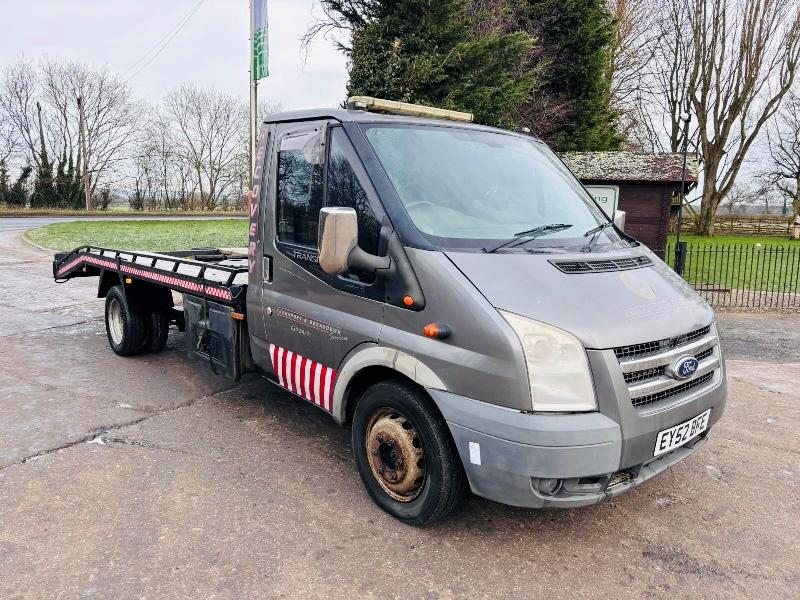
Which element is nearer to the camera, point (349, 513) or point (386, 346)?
point (386, 346)

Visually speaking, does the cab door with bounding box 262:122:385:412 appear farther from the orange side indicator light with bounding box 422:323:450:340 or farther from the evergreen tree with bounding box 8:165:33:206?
the evergreen tree with bounding box 8:165:33:206

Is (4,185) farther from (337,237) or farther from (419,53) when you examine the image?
(337,237)

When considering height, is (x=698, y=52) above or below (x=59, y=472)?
above

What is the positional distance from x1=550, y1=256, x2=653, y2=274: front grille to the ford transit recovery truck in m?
0.01

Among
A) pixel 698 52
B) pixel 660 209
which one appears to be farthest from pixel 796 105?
pixel 660 209

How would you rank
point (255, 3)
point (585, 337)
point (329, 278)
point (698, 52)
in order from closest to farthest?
point (585, 337)
point (329, 278)
point (255, 3)
point (698, 52)

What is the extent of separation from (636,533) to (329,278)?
229 centimetres

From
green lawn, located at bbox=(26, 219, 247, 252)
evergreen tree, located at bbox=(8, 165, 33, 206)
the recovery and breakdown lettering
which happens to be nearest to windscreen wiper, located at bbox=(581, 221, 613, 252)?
the recovery and breakdown lettering

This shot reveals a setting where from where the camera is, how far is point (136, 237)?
21000 millimetres

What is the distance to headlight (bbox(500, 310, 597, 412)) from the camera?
108 inches

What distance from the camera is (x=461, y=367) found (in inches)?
115

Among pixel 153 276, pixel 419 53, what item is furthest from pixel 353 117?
pixel 419 53

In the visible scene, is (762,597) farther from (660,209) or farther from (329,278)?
(660,209)

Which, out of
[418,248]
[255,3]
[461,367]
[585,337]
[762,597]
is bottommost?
[762,597]
